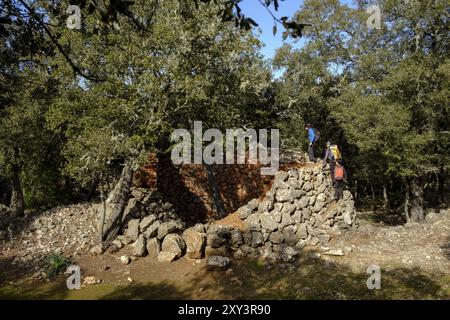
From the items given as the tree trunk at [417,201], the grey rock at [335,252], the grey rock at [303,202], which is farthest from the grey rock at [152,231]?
the tree trunk at [417,201]

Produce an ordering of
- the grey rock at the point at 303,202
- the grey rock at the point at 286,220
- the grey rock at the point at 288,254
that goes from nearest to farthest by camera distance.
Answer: the grey rock at the point at 288,254 → the grey rock at the point at 286,220 → the grey rock at the point at 303,202

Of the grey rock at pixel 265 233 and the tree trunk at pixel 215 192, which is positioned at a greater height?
the tree trunk at pixel 215 192

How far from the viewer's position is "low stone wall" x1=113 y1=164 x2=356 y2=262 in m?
11.8

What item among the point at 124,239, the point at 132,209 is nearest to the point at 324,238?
the point at 124,239

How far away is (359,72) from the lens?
2011 cm

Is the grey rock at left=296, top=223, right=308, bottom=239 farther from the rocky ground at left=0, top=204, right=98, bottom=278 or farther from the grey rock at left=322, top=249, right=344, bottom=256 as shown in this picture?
the rocky ground at left=0, top=204, right=98, bottom=278

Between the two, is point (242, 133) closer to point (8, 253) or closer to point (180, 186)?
point (180, 186)

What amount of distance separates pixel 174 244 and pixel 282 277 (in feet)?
11.2

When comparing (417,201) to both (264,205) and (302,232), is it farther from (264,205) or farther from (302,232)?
(264,205)

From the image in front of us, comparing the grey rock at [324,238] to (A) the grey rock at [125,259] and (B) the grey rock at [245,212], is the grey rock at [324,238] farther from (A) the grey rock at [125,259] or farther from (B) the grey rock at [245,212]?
(A) the grey rock at [125,259]

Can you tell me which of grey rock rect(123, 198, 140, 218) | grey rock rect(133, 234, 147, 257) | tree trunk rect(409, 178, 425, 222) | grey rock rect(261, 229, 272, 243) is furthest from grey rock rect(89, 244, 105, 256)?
tree trunk rect(409, 178, 425, 222)

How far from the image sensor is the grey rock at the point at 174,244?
11552mm
